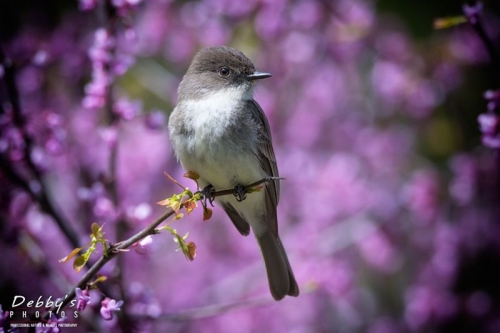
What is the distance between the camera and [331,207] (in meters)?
4.61

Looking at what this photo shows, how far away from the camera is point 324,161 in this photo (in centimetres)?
500

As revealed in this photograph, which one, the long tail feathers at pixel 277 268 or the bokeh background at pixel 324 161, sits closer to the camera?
the long tail feathers at pixel 277 268

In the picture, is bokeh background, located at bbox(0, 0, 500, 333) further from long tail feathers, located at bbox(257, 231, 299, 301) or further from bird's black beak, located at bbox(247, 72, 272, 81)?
bird's black beak, located at bbox(247, 72, 272, 81)

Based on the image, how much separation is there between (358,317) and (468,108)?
75.8 inches

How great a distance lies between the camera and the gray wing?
9.14 feet

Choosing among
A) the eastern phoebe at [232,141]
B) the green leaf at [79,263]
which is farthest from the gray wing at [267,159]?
the green leaf at [79,263]

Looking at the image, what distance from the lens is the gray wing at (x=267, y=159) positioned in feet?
9.14

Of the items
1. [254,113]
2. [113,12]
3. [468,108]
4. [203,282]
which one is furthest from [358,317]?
[113,12]

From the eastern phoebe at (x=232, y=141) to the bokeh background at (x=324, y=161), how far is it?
805 millimetres

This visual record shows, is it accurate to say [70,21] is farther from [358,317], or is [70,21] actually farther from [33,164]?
[358,317]

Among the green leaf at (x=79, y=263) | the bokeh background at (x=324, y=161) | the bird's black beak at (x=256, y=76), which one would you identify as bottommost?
the bokeh background at (x=324, y=161)

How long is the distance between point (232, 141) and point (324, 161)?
2.53 meters

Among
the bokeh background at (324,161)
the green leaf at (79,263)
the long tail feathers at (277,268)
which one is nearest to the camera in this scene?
the green leaf at (79,263)

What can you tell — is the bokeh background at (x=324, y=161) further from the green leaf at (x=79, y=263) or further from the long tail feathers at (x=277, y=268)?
the green leaf at (x=79, y=263)
